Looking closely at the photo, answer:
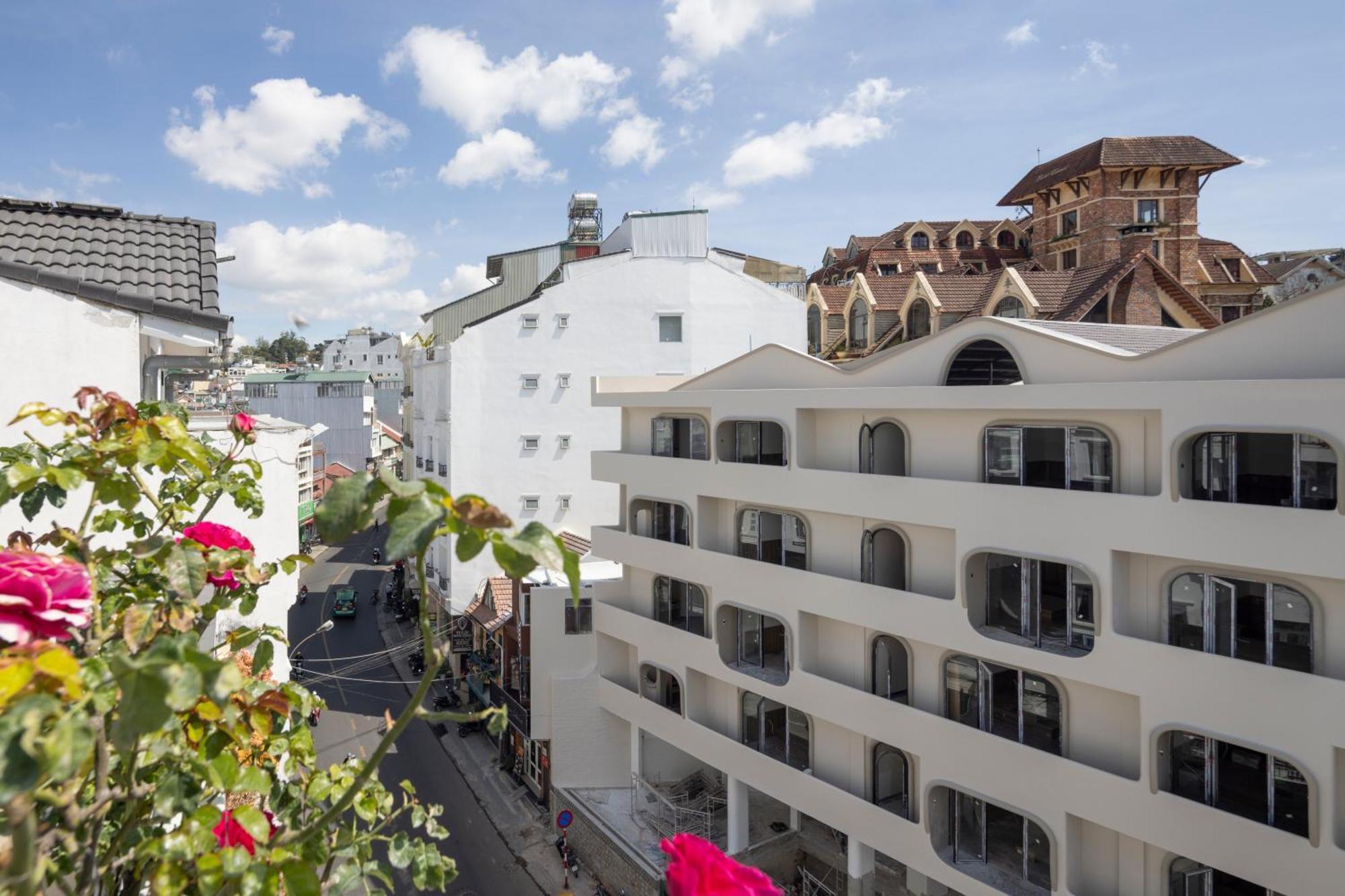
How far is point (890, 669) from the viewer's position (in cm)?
1435

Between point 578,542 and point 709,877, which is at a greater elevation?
Result: point 709,877

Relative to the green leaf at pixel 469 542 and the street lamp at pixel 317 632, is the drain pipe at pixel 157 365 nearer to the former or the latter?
the street lamp at pixel 317 632

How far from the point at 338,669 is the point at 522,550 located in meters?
32.6

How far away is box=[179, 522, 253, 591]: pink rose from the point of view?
360 cm

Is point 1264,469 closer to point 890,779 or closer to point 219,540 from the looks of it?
point 890,779

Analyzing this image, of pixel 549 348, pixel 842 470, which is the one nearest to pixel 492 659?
pixel 549 348

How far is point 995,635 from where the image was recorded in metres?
12.3

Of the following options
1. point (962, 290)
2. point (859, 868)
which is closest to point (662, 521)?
point (859, 868)

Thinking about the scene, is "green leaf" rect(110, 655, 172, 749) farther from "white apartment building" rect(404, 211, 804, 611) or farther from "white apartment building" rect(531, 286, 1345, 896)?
"white apartment building" rect(404, 211, 804, 611)

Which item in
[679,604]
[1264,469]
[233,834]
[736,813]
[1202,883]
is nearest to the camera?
[233,834]

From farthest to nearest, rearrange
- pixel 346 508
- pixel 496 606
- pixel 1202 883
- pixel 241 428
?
pixel 496 606 < pixel 1202 883 < pixel 241 428 < pixel 346 508

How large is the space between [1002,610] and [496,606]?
19.2m

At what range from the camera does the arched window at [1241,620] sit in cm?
973

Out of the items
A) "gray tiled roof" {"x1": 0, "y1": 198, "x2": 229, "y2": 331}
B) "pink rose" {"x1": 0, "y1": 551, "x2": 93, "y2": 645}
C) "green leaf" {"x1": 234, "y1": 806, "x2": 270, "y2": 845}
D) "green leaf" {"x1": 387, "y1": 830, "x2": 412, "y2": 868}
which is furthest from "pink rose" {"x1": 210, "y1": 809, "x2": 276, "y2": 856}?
"gray tiled roof" {"x1": 0, "y1": 198, "x2": 229, "y2": 331}
